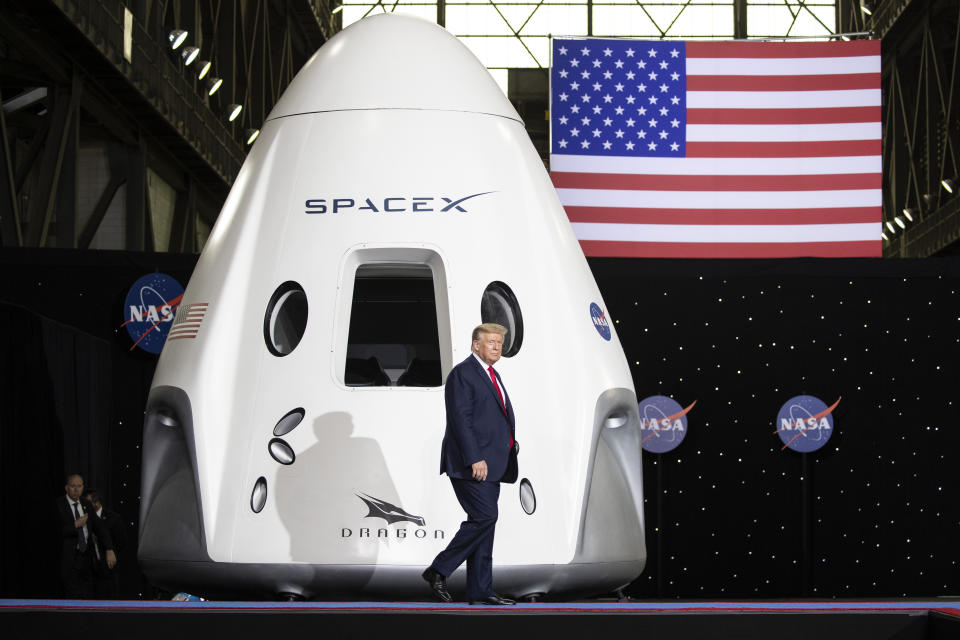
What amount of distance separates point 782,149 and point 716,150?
59cm

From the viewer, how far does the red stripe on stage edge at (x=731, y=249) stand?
1070 cm

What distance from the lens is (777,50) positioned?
10.9 metres

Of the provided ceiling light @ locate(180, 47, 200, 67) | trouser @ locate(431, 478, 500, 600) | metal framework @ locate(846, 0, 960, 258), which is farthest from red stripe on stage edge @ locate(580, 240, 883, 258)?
metal framework @ locate(846, 0, 960, 258)

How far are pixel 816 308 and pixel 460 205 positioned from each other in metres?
5.84

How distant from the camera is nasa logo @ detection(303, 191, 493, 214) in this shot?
6.02 meters

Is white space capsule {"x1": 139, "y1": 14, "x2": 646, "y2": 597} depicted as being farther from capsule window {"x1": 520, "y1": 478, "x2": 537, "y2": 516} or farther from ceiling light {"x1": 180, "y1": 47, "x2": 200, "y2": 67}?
ceiling light {"x1": 180, "y1": 47, "x2": 200, "y2": 67}

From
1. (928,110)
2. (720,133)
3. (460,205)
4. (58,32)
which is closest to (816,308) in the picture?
(720,133)

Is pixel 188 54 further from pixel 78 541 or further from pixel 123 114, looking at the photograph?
pixel 78 541

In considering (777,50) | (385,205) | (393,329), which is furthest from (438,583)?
(777,50)

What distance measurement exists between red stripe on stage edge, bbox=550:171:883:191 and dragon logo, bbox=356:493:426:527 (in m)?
5.67

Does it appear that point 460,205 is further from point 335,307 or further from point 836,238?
point 836,238

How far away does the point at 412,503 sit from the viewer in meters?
5.53

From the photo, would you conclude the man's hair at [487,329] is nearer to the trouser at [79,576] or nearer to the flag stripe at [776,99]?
the trouser at [79,576]

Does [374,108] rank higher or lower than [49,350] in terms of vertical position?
higher
